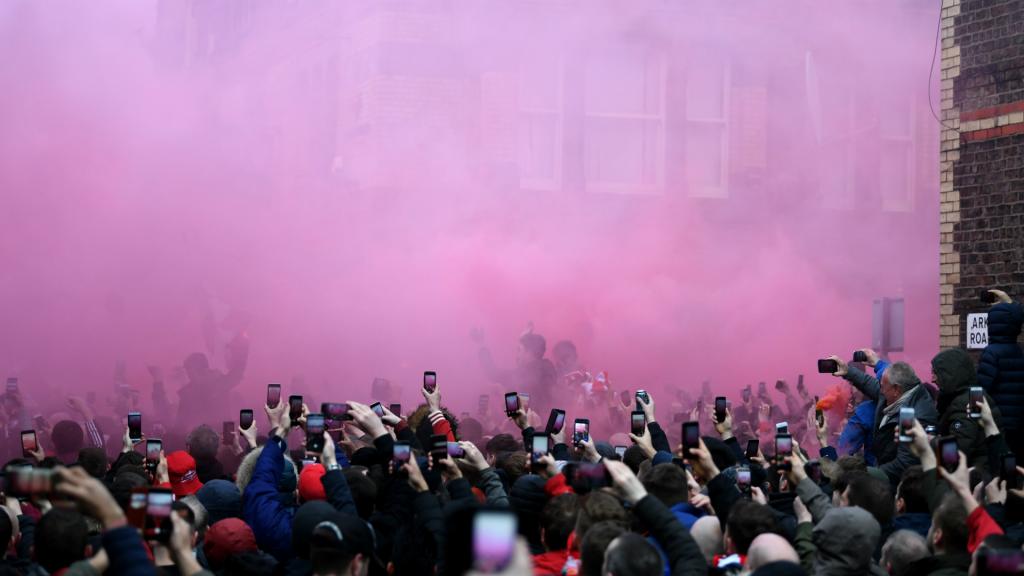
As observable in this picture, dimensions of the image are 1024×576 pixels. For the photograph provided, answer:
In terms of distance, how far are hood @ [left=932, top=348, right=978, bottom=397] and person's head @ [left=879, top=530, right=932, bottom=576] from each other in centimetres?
262

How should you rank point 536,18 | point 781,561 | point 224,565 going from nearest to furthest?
point 781,561
point 224,565
point 536,18

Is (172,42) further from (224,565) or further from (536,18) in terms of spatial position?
(224,565)

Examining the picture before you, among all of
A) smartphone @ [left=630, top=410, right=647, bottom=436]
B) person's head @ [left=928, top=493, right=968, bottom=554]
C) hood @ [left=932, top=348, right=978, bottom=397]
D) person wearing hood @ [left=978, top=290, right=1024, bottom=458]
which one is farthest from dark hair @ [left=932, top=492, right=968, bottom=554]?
person wearing hood @ [left=978, top=290, right=1024, bottom=458]

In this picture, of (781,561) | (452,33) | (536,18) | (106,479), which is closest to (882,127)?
(536,18)

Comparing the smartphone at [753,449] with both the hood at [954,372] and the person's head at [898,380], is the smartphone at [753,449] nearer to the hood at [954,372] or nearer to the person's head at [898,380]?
the person's head at [898,380]

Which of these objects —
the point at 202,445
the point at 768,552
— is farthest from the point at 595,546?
the point at 202,445

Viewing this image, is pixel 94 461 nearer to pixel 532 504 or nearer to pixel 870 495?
pixel 532 504

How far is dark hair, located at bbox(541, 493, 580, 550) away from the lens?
14.2ft

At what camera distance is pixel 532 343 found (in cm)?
1414

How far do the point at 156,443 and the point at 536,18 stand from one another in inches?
420

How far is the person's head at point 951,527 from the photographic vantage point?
4.11m

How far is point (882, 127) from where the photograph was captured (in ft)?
55.8

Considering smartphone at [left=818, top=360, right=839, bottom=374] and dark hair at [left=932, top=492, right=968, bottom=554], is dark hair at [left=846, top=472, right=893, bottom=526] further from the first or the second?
smartphone at [left=818, top=360, right=839, bottom=374]

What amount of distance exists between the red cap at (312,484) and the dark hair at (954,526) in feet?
7.33
